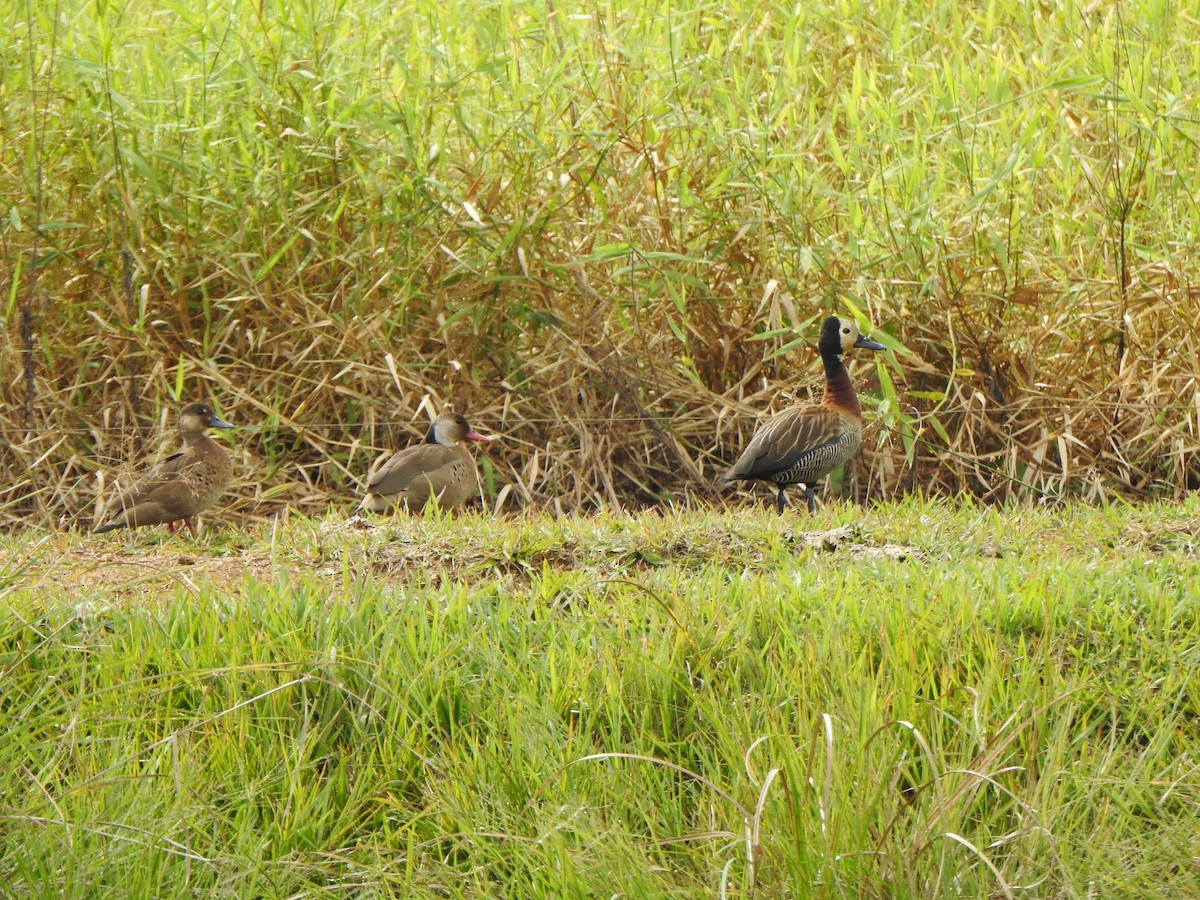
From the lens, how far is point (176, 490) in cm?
659

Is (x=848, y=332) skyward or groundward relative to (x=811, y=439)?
skyward

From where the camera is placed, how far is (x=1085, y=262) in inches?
321

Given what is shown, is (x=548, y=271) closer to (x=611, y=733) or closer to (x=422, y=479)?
(x=422, y=479)

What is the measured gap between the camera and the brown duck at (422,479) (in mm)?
7012

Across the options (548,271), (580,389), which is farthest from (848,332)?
(548,271)

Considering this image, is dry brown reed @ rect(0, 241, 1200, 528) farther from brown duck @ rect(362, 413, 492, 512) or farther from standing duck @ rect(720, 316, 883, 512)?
brown duck @ rect(362, 413, 492, 512)

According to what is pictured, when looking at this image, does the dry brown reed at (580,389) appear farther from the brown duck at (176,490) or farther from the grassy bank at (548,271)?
the brown duck at (176,490)

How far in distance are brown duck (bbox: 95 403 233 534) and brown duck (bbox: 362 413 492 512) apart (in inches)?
27.9

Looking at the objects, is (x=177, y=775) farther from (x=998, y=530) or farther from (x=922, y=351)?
(x=922, y=351)

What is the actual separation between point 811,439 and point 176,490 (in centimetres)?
297

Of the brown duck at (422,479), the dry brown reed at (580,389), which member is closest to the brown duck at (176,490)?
the dry brown reed at (580,389)

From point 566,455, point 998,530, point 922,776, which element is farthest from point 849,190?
point 922,776

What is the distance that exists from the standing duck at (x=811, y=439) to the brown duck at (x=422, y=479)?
4.26 ft

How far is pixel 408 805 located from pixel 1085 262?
5698 mm
